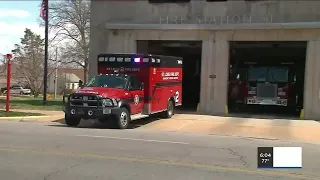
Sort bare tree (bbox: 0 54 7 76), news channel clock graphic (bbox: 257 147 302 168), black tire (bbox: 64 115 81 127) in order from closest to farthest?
news channel clock graphic (bbox: 257 147 302 168) < black tire (bbox: 64 115 81 127) < bare tree (bbox: 0 54 7 76)

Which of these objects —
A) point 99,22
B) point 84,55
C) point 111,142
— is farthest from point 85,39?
point 111,142

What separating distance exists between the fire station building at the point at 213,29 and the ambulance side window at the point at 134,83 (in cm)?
623

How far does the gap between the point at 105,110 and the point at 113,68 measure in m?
2.83

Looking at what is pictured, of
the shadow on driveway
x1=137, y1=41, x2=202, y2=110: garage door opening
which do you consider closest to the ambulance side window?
the shadow on driveway

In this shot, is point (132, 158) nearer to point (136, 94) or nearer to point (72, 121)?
point (136, 94)

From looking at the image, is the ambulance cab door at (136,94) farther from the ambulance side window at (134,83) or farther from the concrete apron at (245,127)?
the concrete apron at (245,127)

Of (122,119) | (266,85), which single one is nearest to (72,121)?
(122,119)

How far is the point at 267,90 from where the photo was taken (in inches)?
880

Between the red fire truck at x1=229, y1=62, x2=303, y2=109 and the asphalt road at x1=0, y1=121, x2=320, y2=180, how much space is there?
9.77 m

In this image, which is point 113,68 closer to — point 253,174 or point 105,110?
point 105,110

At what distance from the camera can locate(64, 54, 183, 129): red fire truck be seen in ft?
47.3

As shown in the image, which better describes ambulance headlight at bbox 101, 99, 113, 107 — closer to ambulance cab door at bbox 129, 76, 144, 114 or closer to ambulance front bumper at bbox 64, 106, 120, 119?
ambulance front bumper at bbox 64, 106, 120, 119

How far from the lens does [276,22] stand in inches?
808

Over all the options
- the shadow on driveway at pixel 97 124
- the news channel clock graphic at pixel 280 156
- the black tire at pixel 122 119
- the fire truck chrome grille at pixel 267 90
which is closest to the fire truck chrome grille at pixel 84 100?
the black tire at pixel 122 119
